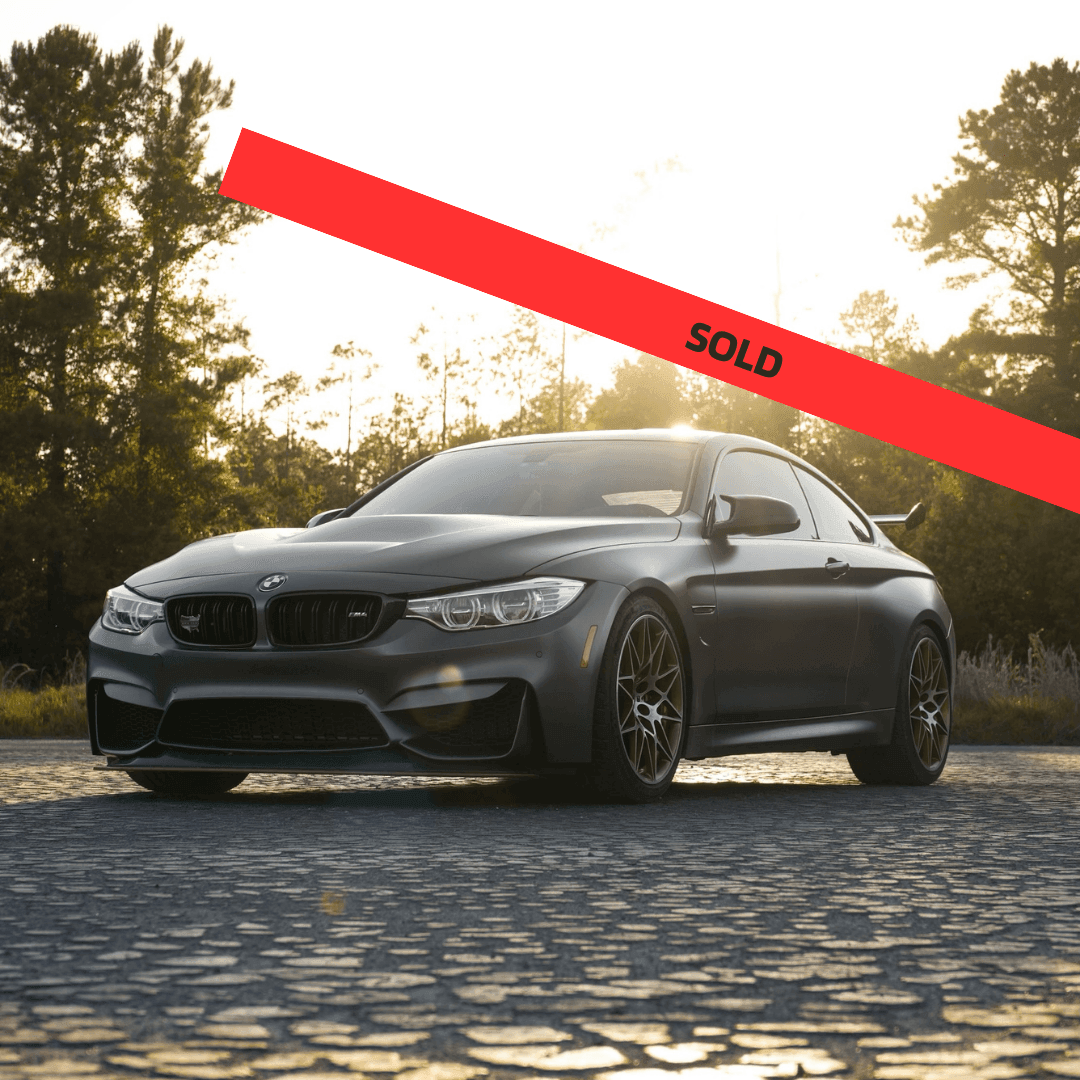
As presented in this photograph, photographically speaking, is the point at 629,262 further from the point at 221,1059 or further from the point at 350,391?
the point at 221,1059

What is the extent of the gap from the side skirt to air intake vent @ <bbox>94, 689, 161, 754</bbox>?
2.11 meters

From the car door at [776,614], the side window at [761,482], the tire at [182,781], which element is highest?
the side window at [761,482]

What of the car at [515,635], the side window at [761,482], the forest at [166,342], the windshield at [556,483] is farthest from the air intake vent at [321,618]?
the forest at [166,342]

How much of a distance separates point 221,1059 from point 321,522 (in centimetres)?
544

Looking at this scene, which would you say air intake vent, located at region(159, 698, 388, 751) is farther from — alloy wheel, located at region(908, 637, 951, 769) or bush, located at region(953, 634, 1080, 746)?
bush, located at region(953, 634, 1080, 746)

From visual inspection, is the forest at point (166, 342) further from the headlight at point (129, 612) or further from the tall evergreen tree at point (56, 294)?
the headlight at point (129, 612)

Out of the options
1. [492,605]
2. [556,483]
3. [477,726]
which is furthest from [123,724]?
[556,483]

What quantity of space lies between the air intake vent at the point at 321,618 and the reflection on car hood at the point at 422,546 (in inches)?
5.3

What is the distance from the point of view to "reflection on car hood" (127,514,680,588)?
21.3 feet

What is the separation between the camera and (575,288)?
1302 centimetres

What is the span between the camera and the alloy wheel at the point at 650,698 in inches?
261

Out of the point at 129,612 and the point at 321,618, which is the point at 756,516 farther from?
the point at 129,612

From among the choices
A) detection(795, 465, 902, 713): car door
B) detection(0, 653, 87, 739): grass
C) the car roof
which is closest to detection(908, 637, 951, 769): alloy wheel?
detection(795, 465, 902, 713): car door

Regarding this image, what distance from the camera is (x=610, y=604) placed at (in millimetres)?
6512
